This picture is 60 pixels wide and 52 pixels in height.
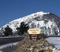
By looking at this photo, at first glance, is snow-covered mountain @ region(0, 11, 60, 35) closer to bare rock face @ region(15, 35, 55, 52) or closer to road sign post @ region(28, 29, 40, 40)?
road sign post @ region(28, 29, 40, 40)

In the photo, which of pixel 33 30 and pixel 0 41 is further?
pixel 0 41

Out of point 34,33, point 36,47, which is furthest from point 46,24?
point 36,47

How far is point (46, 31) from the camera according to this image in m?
71.1

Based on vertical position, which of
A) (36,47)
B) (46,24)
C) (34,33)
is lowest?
(36,47)

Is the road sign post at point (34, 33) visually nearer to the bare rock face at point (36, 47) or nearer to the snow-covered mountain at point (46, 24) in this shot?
the bare rock face at point (36, 47)

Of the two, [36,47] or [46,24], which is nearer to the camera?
[36,47]

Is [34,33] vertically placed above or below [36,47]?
above

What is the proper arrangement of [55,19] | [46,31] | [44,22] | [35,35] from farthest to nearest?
A: [55,19]
[44,22]
[46,31]
[35,35]

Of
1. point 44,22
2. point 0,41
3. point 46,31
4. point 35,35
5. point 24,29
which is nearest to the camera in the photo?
point 35,35

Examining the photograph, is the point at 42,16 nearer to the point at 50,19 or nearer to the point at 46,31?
the point at 50,19

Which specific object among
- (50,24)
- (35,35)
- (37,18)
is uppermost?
(37,18)

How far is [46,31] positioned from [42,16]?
18.2 m

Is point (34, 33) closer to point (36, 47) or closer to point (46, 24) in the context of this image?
point (36, 47)

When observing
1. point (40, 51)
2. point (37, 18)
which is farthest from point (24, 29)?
point (40, 51)
